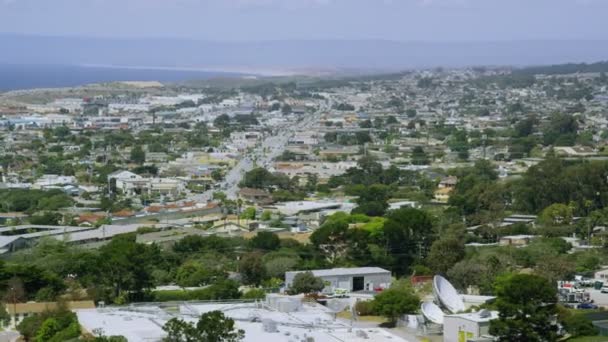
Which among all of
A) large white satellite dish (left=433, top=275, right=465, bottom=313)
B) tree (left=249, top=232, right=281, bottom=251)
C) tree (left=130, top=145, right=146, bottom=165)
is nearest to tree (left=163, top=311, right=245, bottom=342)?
large white satellite dish (left=433, top=275, right=465, bottom=313)

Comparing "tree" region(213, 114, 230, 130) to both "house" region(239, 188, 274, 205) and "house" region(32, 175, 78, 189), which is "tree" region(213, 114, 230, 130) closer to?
"house" region(32, 175, 78, 189)

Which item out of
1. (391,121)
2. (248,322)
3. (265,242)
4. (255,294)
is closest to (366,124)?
(391,121)

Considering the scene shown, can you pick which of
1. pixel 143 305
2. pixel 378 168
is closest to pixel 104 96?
pixel 378 168

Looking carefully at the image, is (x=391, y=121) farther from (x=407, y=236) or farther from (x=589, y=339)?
(x=589, y=339)

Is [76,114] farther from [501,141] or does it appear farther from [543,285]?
[543,285]

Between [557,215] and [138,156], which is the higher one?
[557,215]

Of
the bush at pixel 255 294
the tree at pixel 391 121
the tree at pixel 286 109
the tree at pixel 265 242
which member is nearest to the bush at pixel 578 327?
the bush at pixel 255 294
